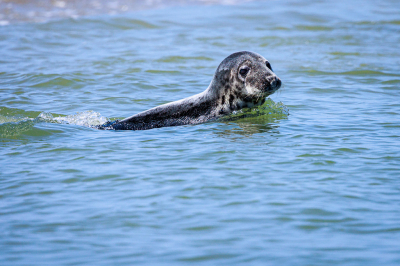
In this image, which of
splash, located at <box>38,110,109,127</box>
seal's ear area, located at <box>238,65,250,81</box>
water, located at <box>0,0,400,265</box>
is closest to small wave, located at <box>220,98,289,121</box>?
water, located at <box>0,0,400,265</box>

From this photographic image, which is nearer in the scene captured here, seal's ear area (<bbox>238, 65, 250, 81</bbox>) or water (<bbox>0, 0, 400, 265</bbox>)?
water (<bbox>0, 0, 400, 265</bbox>)

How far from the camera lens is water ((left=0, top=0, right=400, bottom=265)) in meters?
4.87

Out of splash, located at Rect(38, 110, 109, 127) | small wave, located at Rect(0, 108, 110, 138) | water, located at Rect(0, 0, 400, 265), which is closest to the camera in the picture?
water, located at Rect(0, 0, 400, 265)

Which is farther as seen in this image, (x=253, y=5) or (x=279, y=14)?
(x=253, y=5)

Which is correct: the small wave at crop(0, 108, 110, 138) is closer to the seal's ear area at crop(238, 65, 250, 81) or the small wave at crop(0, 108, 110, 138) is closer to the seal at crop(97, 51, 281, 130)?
the seal at crop(97, 51, 281, 130)

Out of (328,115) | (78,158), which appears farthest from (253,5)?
(78,158)

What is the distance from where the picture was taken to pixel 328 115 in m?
9.84

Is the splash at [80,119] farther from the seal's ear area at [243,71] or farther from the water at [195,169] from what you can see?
the seal's ear area at [243,71]

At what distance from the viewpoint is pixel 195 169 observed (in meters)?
6.82

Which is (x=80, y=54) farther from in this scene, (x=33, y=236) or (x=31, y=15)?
(x=33, y=236)

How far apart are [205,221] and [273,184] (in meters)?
1.26

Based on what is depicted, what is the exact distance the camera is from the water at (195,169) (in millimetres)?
4867

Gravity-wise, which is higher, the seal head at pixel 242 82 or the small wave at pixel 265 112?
the seal head at pixel 242 82

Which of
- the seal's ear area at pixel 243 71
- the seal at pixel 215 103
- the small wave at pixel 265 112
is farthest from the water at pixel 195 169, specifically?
the seal's ear area at pixel 243 71
